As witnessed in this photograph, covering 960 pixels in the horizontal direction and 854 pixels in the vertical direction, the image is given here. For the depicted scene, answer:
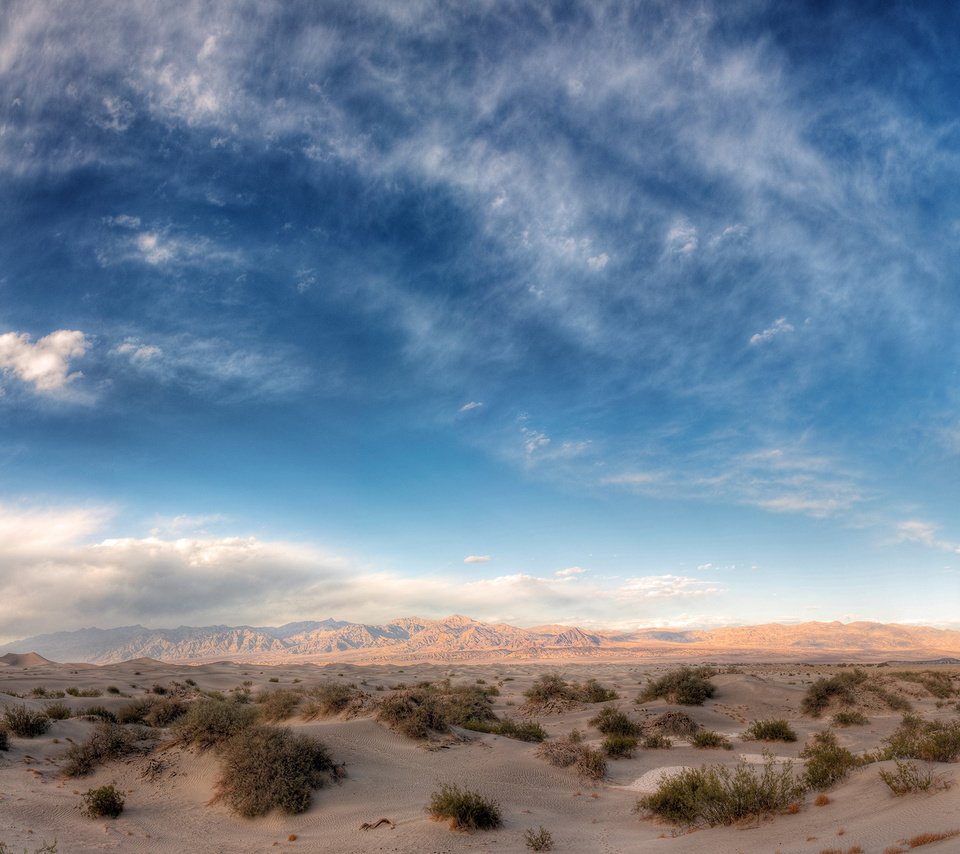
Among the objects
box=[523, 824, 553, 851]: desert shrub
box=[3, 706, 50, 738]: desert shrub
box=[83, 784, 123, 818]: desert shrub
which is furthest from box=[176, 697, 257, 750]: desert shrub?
box=[523, 824, 553, 851]: desert shrub

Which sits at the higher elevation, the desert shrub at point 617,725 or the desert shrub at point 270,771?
the desert shrub at point 270,771

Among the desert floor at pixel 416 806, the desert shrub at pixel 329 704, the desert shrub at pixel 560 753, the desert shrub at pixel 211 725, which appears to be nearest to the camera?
the desert floor at pixel 416 806

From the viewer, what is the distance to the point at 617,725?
2189 cm

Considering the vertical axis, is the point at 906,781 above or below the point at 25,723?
above

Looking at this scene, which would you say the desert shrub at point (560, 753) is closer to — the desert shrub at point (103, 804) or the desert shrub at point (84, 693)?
the desert shrub at point (103, 804)

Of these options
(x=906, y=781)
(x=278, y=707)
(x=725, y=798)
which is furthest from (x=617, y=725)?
(x=906, y=781)

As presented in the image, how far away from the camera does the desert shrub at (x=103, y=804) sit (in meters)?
11.2

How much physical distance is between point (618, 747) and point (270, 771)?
1097 cm

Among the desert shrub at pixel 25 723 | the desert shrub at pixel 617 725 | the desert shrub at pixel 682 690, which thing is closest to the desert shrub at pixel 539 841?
the desert shrub at pixel 617 725

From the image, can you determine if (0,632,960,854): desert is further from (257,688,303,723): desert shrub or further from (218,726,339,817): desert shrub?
(218,726,339,817): desert shrub

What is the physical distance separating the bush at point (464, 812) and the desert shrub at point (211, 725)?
226 inches

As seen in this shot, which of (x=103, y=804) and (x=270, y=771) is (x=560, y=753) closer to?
(x=270, y=771)

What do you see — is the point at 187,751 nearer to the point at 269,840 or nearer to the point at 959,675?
the point at 269,840

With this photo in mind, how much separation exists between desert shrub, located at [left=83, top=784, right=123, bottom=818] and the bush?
6.18 meters
